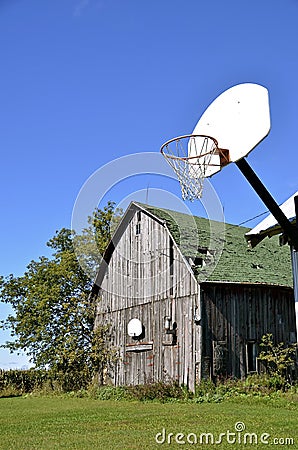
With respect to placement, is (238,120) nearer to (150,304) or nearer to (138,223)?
(150,304)

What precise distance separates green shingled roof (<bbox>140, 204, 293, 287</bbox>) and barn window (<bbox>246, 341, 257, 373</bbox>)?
2317mm

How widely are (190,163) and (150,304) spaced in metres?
12.7

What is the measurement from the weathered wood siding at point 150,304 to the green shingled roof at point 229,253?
1.55 ft

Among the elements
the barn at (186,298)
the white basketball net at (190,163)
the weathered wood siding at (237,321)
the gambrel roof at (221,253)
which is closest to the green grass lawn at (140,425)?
the weathered wood siding at (237,321)

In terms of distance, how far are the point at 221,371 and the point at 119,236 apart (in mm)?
7834

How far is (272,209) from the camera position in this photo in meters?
10.5

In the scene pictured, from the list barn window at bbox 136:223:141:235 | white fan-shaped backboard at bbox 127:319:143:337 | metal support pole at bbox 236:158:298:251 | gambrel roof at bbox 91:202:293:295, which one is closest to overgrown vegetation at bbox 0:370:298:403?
white fan-shaped backboard at bbox 127:319:143:337

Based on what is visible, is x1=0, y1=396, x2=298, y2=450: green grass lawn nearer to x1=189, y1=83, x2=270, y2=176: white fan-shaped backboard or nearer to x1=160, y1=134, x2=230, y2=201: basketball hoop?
x1=160, y1=134, x2=230, y2=201: basketball hoop

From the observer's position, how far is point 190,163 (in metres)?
10.1

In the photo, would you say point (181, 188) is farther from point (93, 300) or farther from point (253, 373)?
point (93, 300)

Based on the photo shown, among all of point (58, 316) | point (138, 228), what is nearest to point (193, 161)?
point (138, 228)

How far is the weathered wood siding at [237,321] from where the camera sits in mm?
19422

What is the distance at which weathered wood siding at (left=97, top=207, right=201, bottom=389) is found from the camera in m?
19.9

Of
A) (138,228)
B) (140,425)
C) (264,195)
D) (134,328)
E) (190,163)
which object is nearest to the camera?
(190,163)
